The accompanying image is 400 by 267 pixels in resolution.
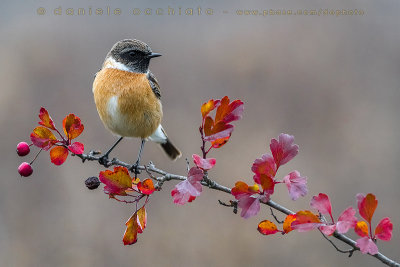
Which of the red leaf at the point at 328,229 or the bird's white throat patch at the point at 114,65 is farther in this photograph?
the bird's white throat patch at the point at 114,65

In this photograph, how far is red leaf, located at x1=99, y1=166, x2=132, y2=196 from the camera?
1.55 metres

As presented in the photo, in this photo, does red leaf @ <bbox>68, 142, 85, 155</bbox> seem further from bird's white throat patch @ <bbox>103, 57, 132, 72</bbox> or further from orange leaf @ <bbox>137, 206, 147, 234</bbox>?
bird's white throat patch @ <bbox>103, 57, 132, 72</bbox>

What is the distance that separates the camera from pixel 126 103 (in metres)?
2.87

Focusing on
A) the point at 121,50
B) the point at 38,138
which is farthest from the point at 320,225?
the point at 121,50

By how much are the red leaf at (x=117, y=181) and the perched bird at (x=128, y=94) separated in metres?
1.23

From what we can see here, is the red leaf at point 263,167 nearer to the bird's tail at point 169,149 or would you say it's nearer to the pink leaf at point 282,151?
the pink leaf at point 282,151

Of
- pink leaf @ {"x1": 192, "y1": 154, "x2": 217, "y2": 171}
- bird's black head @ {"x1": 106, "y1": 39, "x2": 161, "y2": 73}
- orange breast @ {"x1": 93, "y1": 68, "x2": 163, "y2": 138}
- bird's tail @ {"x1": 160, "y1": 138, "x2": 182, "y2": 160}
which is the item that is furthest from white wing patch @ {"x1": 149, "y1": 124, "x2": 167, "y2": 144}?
pink leaf @ {"x1": 192, "y1": 154, "x2": 217, "y2": 171}

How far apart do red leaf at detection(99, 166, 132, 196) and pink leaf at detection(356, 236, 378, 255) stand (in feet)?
2.24

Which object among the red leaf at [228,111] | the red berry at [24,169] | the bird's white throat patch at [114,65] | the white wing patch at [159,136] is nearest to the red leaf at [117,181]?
the red leaf at [228,111]

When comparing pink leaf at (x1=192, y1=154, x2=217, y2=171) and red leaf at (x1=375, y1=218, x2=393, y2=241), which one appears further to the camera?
pink leaf at (x1=192, y1=154, x2=217, y2=171)

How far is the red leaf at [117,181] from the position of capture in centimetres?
155

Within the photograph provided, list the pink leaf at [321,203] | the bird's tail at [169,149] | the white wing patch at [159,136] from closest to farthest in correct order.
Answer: the pink leaf at [321,203] < the white wing patch at [159,136] < the bird's tail at [169,149]

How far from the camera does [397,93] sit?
6.67 metres

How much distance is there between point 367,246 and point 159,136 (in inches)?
85.8
